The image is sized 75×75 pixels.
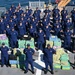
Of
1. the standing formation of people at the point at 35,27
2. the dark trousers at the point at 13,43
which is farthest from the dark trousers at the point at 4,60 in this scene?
the dark trousers at the point at 13,43

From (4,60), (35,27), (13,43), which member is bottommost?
(4,60)

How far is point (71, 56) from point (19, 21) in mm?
5355

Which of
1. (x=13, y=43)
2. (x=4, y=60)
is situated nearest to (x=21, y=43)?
(x=13, y=43)

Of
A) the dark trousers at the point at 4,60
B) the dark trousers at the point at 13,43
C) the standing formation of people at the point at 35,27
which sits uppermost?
the standing formation of people at the point at 35,27

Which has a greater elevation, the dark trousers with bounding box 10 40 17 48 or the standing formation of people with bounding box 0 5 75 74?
the standing formation of people with bounding box 0 5 75 74

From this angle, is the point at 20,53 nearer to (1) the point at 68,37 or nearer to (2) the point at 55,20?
(1) the point at 68,37

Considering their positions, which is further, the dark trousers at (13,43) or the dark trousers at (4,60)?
the dark trousers at (13,43)

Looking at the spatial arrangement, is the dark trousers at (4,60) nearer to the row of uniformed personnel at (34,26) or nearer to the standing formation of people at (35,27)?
the standing formation of people at (35,27)

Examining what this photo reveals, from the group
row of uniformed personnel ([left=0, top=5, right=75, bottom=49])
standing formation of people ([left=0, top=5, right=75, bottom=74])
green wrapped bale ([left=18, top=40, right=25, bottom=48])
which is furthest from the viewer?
row of uniformed personnel ([left=0, top=5, right=75, bottom=49])

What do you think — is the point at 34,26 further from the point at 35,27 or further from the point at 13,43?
the point at 13,43

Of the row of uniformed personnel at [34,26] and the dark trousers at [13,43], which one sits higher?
the row of uniformed personnel at [34,26]

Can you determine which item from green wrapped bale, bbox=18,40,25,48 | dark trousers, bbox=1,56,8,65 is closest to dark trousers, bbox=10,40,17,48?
green wrapped bale, bbox=18,40,25,48

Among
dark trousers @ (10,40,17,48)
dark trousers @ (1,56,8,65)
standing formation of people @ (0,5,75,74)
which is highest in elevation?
standing formation of people @ (0,5,75,74)

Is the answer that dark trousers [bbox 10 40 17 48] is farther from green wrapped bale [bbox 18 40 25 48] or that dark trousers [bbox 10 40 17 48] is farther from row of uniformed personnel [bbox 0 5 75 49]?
green wrapped bale [bbox 18 40 25 48]
